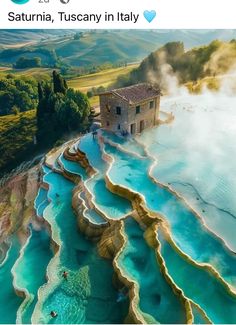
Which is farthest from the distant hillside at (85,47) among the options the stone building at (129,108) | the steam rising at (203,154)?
the stone building at (129,108)

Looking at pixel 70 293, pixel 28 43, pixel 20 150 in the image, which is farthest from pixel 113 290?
pixel 28 43

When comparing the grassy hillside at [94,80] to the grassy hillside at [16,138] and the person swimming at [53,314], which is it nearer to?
the grassy hillside at [16,138]

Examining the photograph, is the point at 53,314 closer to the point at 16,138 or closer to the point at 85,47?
the point at 16,138

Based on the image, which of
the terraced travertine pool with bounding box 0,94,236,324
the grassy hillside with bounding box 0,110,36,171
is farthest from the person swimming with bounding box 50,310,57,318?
the grassy hillside with bounding box 0,110,36,171
